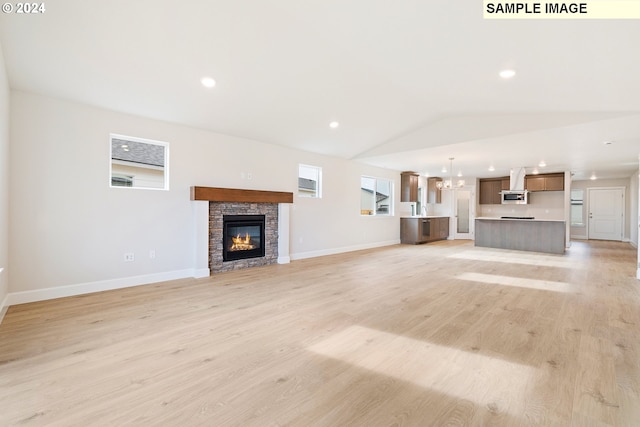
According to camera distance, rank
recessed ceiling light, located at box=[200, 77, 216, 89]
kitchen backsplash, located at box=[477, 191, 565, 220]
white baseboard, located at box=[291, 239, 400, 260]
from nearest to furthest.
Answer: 1. recessed ceiling light, located at box=[200, 77, 216, 89]
2. white baseboard, located at box=[291, 239, 400, 260]
3. kitchen backsplash, located at box=[477, 191, 565, 220]

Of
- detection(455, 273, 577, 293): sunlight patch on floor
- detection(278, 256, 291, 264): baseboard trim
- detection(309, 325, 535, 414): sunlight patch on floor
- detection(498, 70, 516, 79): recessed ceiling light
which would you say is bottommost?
detection(309, 325, 535, 414): sunlight patch on floor

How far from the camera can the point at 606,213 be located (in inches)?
441

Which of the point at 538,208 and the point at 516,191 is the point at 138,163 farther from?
the point at 538,208

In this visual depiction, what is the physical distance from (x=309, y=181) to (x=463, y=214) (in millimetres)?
7400

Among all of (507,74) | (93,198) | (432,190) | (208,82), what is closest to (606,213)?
(432,190)

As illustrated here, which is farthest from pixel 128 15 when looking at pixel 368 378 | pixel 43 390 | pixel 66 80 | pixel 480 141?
pixel 480 141

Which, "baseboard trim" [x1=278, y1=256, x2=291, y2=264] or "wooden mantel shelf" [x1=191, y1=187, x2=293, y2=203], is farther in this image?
"baseboard trim" [x1=278, y1=256, x2=291, y2=264]

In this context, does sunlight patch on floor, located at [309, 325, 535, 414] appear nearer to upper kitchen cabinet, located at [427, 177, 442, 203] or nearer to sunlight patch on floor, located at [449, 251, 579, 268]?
sunlight patch on floor, located at [449, 251, 579, 268]

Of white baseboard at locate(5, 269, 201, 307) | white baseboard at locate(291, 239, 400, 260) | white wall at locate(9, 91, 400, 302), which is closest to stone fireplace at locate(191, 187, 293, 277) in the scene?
white wall at locate(9, 91, 400, 302)

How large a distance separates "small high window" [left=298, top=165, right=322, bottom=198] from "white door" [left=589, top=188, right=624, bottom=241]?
11.1 metres

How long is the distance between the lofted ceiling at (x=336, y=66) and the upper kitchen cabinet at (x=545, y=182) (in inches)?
170

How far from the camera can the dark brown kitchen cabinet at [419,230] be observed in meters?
9.73

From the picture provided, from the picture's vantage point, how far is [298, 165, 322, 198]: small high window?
276 inches

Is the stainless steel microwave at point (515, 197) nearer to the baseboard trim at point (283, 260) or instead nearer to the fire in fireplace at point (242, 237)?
the baseboard trim at point (283, 260)
